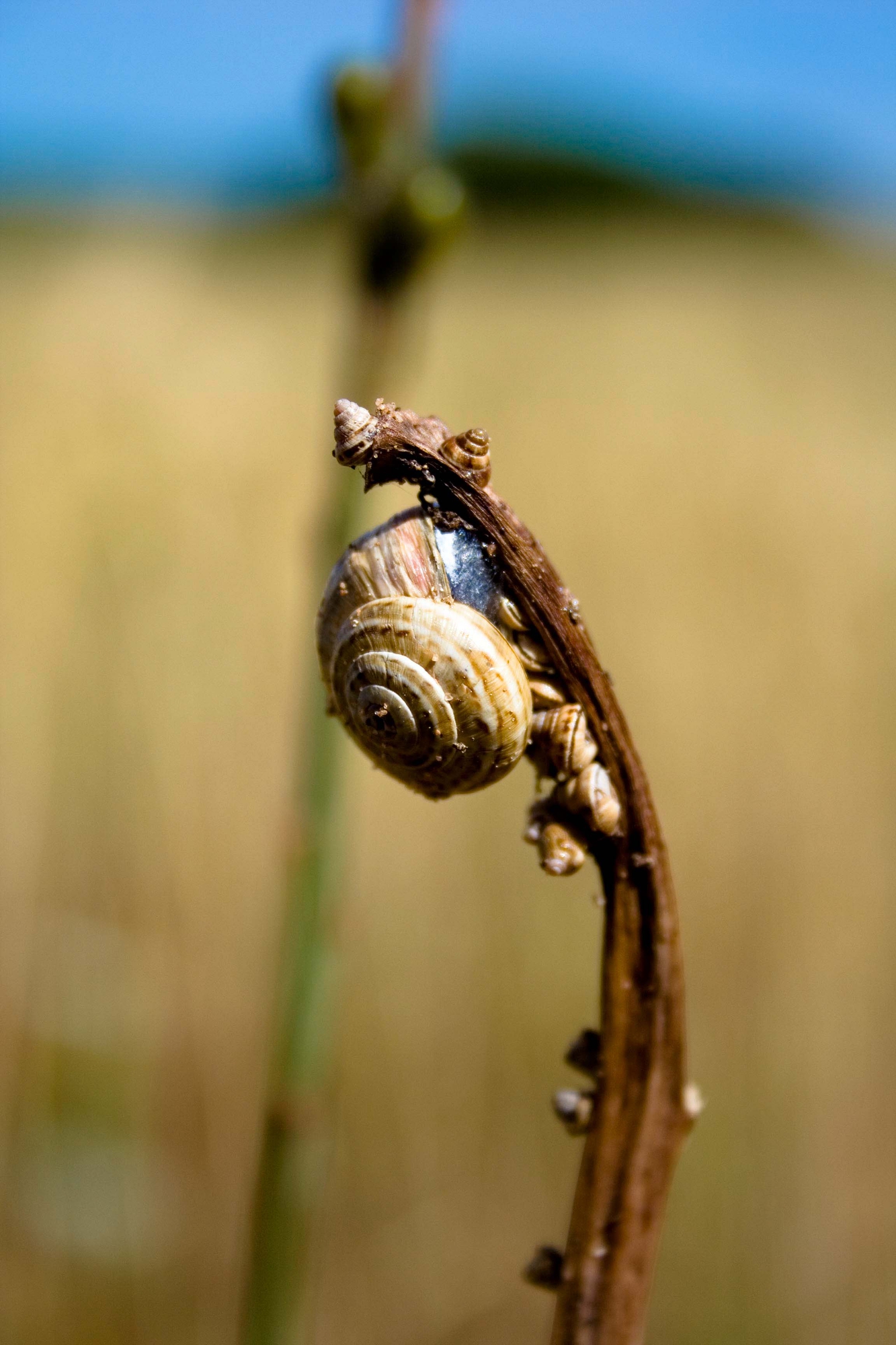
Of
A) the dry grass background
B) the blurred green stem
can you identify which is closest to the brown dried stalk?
the blurred green stem

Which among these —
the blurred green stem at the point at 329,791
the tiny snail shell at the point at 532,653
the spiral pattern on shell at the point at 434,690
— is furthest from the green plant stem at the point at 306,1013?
the tiny snail shell at the point at 532,653

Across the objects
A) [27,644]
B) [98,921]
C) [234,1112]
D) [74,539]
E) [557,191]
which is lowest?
[234,1112]

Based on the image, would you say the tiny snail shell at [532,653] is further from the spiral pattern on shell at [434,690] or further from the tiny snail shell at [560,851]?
the tiny snail shell at [560,851]

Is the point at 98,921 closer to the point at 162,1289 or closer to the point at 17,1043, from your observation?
the point at 17,1043

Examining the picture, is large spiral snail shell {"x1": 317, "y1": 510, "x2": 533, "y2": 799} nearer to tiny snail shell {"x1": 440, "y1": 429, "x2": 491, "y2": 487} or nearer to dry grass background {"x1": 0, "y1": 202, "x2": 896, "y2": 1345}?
tiny snail shell {"x1": 440, "y1": 429, "x2": 491, "y2": 487}

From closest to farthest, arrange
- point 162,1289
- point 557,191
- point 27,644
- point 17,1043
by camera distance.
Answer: point 162,1289, point 17,1043, point 27,644, point 557,191

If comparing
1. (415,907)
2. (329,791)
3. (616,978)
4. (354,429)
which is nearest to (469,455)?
(354,429)

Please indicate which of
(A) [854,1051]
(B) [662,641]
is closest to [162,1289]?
(A) [854,1051]
